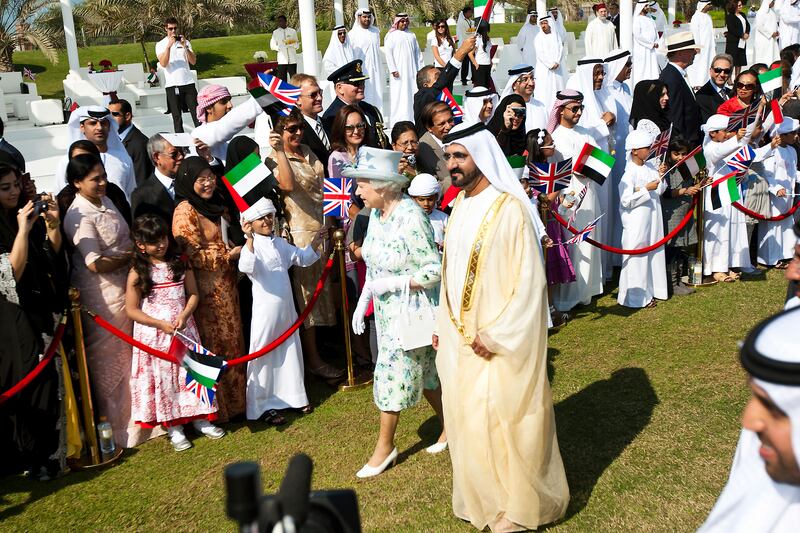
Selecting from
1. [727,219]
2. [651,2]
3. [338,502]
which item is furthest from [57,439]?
[651,2]

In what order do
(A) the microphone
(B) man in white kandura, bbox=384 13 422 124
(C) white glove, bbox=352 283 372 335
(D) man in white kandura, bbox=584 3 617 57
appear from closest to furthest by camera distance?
(A) the microphone < (C) white glove, bbox=352 283 372 335 < (B) man in white kandura, bbox=384 13 422 124 < (D) man in white kandura, bbox=584 3 617 57

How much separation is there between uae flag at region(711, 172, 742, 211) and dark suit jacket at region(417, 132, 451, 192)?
127 inches

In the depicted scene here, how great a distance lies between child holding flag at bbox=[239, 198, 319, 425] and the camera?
6125mm

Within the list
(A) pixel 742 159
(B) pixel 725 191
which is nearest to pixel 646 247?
(B) pixel 725 191

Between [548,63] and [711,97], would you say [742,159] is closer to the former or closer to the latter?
[711,97]

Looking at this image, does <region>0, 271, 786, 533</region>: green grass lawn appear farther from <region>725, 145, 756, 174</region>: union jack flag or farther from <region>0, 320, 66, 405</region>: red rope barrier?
<region>725, 145, 756, 174</region>: union jack flag

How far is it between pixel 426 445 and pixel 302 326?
175 centimetres

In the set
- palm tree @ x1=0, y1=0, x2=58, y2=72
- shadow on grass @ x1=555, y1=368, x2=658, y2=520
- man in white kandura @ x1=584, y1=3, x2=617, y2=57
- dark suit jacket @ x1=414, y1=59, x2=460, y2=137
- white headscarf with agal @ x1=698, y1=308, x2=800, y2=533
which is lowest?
shadow on grass @ x1=555, y1=368, x2=658, y2=520

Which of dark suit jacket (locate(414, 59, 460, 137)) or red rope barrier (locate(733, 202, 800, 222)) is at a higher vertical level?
dark suit jacket (locate(414, 59, 460, 137))

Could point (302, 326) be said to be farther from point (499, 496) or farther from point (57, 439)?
point (499, 496)

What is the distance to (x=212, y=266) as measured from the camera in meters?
6.20

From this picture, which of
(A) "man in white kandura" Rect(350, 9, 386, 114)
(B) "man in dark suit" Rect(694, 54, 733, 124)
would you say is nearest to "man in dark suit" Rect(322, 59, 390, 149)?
(B) "man in dark suit" Rect(694, 54, 733, 124)

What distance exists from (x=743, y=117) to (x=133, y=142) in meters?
6.09

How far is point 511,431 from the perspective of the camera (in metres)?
4.46
